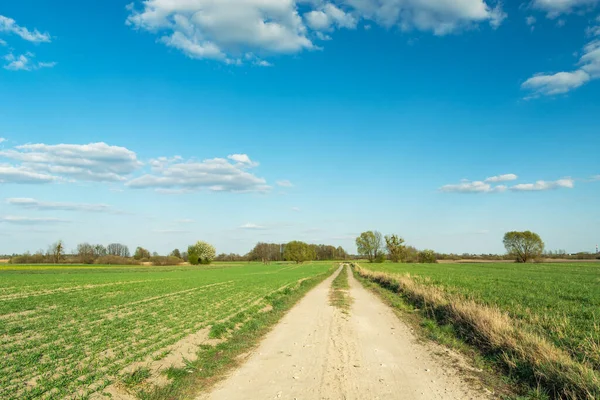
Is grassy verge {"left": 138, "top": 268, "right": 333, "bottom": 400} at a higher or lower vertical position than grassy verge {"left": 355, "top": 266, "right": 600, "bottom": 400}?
lower

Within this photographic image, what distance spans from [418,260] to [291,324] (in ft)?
482

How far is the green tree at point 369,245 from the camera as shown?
154 metres

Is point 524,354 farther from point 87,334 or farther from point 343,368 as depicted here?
point 87,334

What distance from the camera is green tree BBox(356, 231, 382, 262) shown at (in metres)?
154

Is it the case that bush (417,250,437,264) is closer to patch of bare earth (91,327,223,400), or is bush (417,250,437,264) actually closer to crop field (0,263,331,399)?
crop field (0,263,331,399)

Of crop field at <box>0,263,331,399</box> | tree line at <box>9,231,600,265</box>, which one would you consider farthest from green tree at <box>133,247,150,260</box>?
crop field at <box>0,263,331,399</box>

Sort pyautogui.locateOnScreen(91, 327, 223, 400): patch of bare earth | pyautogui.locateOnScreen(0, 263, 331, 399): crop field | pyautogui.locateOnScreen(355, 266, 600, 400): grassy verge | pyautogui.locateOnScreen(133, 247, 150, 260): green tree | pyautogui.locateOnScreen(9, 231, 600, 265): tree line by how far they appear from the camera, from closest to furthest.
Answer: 1. pyautogui.locateOnScreen(355, 266, 600, 400): grassy verge
2. pyautogui.locateOnScreen(91, 327, 223, 400): patch of bare earth
3. pyautogui.locateOnScreen(0, 263, 331, 399): crop field
4. pyautogui.locateOnScreen(9, 231, 600, 265): tree line
5. pyautogui.locateOnScreen(133, 247, 150, 260): green tree

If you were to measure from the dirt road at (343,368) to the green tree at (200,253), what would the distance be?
401 feet

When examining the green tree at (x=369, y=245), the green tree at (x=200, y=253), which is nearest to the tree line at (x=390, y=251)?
the green tree at (x=369, y=245)

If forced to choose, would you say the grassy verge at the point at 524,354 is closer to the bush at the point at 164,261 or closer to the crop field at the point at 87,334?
the crop field at the point at 87,334

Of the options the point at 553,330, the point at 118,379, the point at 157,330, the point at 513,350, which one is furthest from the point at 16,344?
the point at 553,330

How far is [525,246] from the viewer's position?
126188mm

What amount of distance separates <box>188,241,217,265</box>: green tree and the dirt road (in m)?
122

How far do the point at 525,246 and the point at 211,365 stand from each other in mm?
143298
